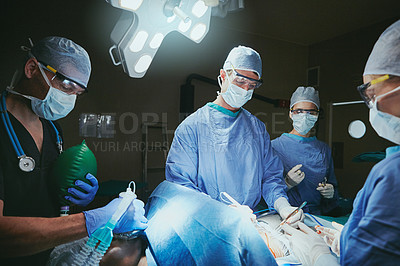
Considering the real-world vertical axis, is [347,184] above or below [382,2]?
below

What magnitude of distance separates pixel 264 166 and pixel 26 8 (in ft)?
9.15

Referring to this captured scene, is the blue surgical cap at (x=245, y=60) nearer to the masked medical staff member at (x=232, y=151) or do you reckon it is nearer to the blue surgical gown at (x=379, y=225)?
the masked medical staff member at (x=232, y=151)

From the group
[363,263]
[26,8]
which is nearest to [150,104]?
[26,8]

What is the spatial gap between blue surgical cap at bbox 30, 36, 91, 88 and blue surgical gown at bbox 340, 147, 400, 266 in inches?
46.3

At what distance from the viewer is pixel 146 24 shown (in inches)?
44.4

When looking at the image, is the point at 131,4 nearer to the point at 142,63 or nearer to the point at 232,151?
the point at 142,63

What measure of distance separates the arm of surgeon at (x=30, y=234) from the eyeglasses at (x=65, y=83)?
519mm

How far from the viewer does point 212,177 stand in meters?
1.35

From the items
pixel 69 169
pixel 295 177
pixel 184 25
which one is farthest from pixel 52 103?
pixel 295 177

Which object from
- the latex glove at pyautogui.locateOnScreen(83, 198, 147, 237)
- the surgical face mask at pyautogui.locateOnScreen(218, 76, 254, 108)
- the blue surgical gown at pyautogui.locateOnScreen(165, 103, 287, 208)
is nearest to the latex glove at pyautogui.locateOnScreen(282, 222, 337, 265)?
the blue surgical gown at pyautogui.locateOnScreen(165, 103, 287, 208)

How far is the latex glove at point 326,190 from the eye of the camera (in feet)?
5.90

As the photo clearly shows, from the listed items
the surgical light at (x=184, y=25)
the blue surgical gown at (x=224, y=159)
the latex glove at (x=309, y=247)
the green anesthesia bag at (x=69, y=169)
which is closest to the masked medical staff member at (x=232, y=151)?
the blue surgical gown at (x=224, y=159)

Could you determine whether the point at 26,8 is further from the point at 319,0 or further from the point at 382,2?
the point at 382,2

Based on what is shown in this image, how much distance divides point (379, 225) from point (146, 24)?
114 centimetres
